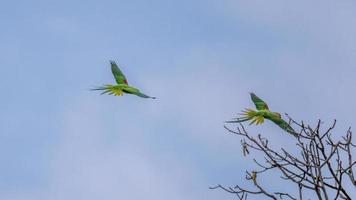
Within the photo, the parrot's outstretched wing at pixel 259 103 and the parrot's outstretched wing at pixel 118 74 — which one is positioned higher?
the parrot's outstretched wing at pixel 118 74

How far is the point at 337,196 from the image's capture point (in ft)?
25.5

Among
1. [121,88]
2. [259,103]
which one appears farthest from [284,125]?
[121,88]

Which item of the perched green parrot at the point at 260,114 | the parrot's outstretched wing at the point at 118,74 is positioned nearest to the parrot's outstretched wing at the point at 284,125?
the perched green parrot at the point at 260,114

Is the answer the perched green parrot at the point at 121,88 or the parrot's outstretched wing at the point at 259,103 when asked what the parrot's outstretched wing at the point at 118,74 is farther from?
the parrot's outstretched wing at the point at 259,103

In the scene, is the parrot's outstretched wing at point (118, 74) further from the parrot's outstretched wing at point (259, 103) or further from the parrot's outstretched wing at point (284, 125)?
the parrot's outstretched wing at point (284, 125)

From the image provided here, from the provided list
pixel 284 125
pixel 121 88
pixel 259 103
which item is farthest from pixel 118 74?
pixel 284 125

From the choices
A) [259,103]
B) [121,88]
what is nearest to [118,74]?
[121,88]

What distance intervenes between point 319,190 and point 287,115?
73.4 inches

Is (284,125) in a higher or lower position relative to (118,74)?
lower

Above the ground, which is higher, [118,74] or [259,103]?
[118,74]

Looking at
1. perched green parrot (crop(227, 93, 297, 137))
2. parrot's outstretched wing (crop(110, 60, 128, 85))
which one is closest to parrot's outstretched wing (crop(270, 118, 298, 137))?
perched green parrot (crop(227, 93, 297, 137))

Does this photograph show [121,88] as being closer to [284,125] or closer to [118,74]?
[118,74]

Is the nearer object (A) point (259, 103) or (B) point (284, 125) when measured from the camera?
(A) point (259, 103)

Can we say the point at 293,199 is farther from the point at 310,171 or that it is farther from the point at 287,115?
the point at 287,115
